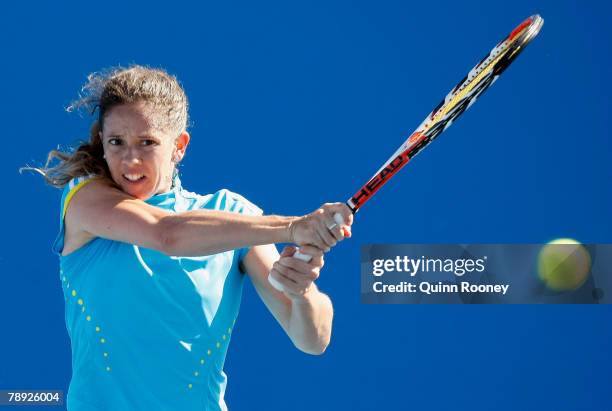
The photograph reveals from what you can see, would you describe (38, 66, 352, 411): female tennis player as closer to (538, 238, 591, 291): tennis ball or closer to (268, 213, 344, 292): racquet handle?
(268, 213, 344, 292): racquet handle

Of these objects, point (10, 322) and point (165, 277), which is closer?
point (165, 277)

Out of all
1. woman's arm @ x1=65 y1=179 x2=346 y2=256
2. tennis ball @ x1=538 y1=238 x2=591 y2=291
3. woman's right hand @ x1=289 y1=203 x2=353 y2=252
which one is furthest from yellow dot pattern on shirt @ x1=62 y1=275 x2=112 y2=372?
tennis ball @ x1=538 y1=238 x2=591 y2=291

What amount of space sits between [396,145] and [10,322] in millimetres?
1811

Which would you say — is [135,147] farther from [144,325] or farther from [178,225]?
[144,325]

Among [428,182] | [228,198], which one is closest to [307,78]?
[428,182]

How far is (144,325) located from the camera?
2299mm

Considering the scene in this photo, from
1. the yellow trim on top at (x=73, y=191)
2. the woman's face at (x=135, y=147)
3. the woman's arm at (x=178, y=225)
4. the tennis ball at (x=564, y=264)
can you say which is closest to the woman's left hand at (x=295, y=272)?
the woman's arm at (x=178, y=225)

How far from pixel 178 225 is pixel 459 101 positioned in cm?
73

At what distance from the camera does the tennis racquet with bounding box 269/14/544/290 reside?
7.39 feet

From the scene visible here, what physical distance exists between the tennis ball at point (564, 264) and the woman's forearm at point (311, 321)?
6.76ft

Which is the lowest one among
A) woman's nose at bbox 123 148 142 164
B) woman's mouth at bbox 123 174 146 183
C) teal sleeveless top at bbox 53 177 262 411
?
teal sleeveless top at bbox 53 177 262 411

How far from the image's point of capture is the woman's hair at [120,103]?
7.95 ft

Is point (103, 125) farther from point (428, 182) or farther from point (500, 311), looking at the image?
point (500, 311)

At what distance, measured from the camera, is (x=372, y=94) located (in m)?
4.34
